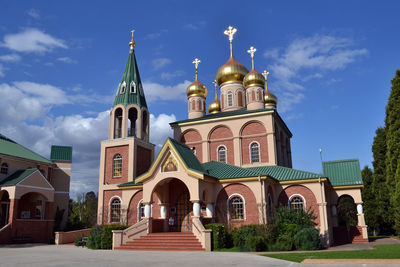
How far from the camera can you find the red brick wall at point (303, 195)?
20922 millimetres

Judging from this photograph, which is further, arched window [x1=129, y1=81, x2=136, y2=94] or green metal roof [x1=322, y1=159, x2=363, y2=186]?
arched window [x1=129, y1=81, x2=136, y2=94]

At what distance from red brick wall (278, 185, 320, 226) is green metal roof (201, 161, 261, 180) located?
288 centimetres

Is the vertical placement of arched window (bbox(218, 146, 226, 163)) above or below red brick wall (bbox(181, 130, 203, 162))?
below

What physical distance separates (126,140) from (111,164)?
235 cm

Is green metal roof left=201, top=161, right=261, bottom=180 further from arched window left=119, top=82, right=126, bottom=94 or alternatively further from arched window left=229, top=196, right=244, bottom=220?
arched window left=119, top=82, right=126, bottom=94

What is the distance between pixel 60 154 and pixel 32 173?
7.14m

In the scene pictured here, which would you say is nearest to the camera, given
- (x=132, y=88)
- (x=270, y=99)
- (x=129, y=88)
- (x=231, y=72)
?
(x=129, y=88)

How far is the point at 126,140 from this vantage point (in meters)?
27.0

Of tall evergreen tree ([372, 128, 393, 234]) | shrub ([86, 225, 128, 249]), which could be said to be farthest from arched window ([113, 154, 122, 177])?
tall evergreen tree ([372, 128, 393, 234])

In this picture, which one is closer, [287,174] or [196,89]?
[287,174]

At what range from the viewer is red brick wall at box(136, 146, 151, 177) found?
27.3 metres

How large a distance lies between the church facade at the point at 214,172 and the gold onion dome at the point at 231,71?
0.31ft

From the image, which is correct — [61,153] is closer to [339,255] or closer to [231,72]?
[231,72]

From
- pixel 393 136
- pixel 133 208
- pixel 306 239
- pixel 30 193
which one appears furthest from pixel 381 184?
pixel 30 193
